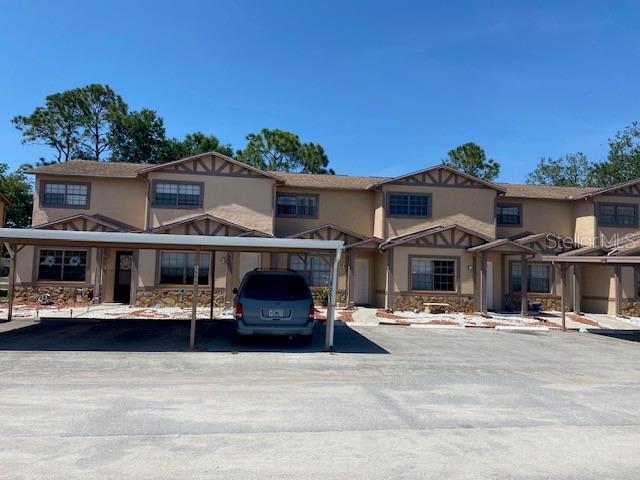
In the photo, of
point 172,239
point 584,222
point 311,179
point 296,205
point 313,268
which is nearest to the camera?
point 172,239

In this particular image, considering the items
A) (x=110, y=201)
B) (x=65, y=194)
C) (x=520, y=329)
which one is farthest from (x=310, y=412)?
(x=65, y=194)

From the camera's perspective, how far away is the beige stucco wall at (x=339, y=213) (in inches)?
966

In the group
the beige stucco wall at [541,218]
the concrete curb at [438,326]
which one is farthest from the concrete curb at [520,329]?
the beige stucco wall at [541,218]

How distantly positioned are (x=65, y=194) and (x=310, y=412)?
2057cm

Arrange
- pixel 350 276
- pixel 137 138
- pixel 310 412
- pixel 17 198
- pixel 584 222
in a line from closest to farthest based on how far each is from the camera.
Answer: pixel 310 412 → pixel 350 276 → pixel 584 222 → pixel 17 198 → pixel 137 138

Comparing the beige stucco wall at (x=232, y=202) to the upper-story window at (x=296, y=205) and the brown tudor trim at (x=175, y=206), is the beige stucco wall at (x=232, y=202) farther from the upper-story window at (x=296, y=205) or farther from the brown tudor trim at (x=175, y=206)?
the upper-story window at (x=296, y=205)

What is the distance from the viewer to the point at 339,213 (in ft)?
81.4

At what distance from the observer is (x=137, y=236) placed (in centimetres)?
1099

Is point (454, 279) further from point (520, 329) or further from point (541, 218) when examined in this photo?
point (541, 218)

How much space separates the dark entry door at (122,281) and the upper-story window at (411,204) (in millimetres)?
12403

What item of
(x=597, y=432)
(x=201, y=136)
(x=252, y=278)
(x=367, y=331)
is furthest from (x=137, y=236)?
(x=201, y=136)

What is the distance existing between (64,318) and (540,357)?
13.8 metres

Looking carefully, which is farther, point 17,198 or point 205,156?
point 17,198

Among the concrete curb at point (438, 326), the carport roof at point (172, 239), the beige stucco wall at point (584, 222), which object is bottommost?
the concrete curb at point (438, 326)
